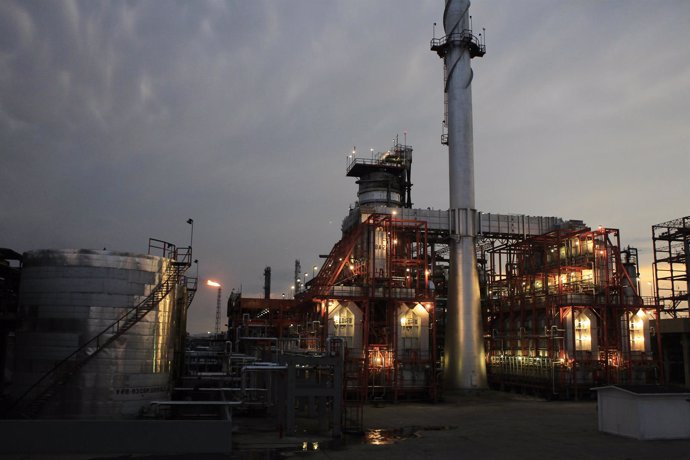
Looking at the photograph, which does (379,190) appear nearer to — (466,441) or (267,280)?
(466,441)

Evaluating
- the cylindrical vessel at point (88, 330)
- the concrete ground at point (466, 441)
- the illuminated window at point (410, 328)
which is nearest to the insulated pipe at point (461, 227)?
the illuminated window at point (410, 328)

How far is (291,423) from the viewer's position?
27625mm

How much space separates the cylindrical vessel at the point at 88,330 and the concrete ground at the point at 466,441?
543 centimetres

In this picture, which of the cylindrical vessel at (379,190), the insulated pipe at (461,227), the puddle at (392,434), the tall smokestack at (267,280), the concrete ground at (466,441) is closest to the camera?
the concrete ground at (466,441)

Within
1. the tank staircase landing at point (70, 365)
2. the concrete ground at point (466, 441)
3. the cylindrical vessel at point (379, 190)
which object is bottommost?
the concrete ground at point (466, 441)

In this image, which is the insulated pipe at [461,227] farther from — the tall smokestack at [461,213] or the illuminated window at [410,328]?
the illuminated window at [410,328]

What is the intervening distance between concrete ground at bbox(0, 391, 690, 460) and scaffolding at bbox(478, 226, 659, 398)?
9959 millimetres

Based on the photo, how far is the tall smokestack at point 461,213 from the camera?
169 ft

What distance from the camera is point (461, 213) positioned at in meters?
53.8

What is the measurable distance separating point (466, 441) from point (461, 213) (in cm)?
2923

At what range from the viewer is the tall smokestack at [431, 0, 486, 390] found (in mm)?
51406

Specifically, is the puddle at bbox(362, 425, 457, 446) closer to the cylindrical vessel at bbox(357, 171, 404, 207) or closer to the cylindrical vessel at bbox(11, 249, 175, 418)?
the cylindrical vessel at bbox(11, 249, 175, 418)

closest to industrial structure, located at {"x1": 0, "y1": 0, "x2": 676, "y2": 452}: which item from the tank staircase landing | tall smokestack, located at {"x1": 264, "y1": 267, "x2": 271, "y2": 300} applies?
the tank staircase landing

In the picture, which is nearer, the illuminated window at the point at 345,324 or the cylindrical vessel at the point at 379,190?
the illuminated window at the point at 345,324
